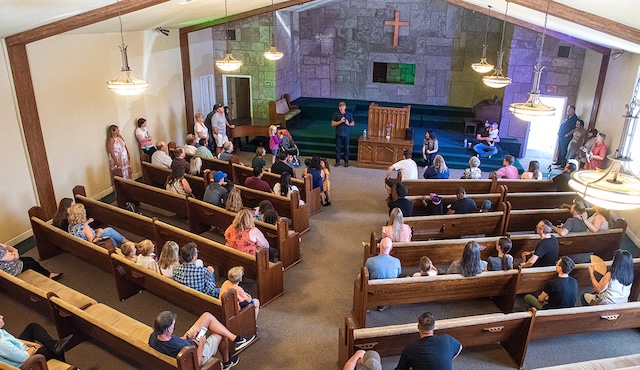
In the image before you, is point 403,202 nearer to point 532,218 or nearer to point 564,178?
point 532,218

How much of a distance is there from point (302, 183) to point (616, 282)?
430 centimetres

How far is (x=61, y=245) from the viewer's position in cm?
575

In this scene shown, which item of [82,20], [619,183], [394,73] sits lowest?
[394,73]

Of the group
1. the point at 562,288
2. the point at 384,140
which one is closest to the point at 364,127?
the point at 384,140

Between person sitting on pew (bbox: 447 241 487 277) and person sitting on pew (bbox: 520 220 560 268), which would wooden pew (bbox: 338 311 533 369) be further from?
person sitting on pew (bbox: 520 220 560 268)

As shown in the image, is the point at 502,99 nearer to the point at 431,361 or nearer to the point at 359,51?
the point at 359,51

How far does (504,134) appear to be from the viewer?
35.8ft

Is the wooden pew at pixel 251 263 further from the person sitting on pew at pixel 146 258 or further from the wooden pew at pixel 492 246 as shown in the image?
the wooden pew at pixel 492 246

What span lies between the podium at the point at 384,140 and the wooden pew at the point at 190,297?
5850 mm

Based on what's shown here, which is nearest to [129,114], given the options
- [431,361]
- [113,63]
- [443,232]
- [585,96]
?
[113,63]

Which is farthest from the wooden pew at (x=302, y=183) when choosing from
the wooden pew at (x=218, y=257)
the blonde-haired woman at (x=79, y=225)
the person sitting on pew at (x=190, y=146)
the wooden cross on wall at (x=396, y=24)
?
the wooden cross on wall at (x=396, y=24)

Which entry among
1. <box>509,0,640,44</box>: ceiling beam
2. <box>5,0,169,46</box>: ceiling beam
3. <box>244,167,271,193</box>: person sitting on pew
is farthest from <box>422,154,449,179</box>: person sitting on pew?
<box>5,0,169,46</box>: ceiling beam

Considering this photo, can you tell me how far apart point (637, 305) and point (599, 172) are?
2.51 m

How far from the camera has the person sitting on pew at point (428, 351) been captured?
339cm
